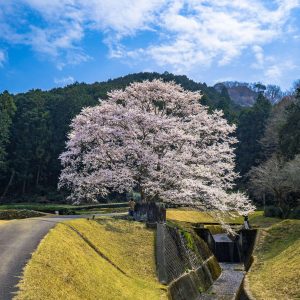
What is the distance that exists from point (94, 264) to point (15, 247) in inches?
134

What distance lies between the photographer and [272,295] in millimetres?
14195

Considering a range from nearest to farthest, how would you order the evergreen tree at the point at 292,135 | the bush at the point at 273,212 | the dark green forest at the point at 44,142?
the evergreen tree at the point at 292,135 < the bush at the point at 273,212 < the dark green forest at the point at 44,142

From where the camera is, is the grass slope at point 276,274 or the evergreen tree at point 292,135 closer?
the grass slope at point 276,274

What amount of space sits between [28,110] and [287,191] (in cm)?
5635

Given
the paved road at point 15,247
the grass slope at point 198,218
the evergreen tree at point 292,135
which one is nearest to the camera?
the paved road at point 15,247

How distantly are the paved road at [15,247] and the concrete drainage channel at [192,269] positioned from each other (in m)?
6.34

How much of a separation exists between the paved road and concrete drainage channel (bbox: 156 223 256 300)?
6.34 metres

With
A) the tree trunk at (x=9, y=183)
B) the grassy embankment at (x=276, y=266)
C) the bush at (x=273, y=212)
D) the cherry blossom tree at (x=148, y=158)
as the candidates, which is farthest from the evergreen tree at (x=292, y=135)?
the tree trunk at (x=9, y=183)

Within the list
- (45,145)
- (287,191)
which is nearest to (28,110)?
(45,145)

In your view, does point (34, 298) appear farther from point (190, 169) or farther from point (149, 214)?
point (190, 169)

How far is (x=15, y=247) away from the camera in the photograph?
54.1ft

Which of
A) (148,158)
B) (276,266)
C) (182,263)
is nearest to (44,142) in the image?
(148,158)

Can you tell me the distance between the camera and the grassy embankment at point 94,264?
13.1 m

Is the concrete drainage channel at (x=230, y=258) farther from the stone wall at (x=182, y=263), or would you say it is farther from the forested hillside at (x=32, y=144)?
the forested hillside at (x=32, y=144)
